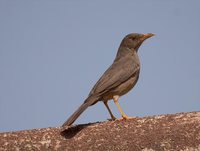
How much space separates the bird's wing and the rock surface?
4.99 ft

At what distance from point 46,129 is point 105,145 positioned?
0.87 metres

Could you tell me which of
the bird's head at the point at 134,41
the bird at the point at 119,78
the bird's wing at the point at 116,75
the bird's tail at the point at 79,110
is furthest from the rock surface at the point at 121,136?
the bird's head at the point at 134,41

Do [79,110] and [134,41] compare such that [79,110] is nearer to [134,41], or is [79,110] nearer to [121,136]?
[121,136]

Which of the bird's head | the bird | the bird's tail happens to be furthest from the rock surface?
the bird's head

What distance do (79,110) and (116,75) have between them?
1219 millimetres

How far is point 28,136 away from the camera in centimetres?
471

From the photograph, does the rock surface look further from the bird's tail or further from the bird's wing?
the bird's wing

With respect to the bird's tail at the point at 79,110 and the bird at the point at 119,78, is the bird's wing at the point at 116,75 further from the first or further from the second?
the bird's tail at the point at 79,110

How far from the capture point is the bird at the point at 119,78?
629cm

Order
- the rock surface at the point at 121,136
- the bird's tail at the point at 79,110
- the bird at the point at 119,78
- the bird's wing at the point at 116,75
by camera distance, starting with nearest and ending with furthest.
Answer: the rock surface at the point at 121,136, the bird's tail at the point at 79,110, the bird at the point at 119,78, the bird's wing at the point at 116,75

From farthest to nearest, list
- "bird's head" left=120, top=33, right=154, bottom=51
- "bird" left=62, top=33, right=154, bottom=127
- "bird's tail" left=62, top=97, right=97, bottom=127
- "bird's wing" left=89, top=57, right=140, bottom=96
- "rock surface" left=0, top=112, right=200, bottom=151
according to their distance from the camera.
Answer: "bird's head" left=120, top=33, right=154, bottom=51, "bird's wing" left=89, top=57, right=140, bottom=96, "bird" left=62, top=33, right=154, bottom=127, "bird's tail" left=62, top=97, right=97, bottom=127, "rock surface" left=0, top=112, right=200, bottom=151

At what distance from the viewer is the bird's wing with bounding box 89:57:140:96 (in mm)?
6488

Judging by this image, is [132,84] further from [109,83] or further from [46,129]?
[46,129]

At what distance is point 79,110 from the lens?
592cm
